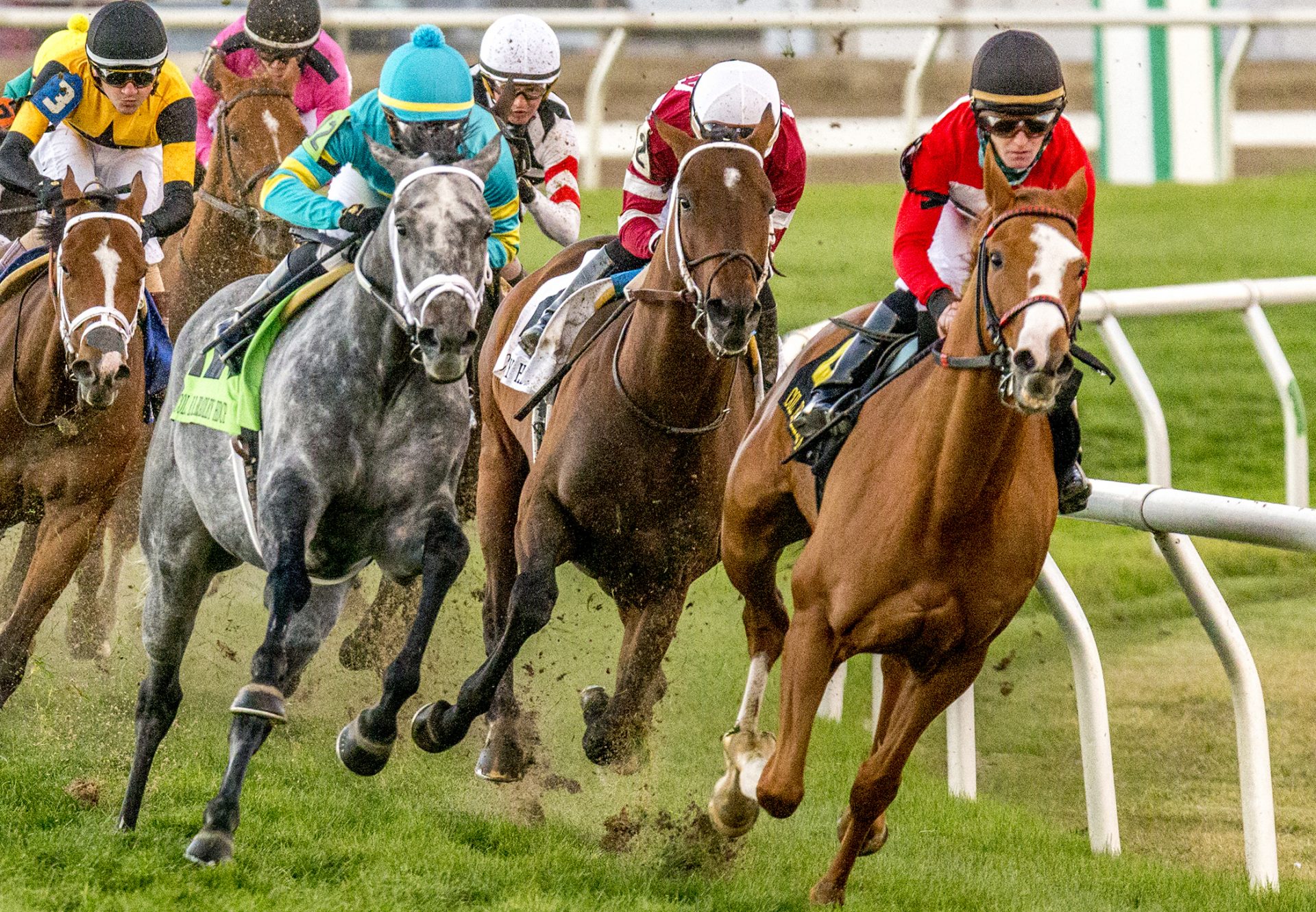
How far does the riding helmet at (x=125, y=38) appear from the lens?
20.5ft

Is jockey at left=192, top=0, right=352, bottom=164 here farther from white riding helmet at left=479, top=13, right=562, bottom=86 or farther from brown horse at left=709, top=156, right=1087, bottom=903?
brown horse at left=709, top=156, right=1087, bottom=903

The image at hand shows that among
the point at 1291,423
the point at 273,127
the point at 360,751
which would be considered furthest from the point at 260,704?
the point at 1291,423

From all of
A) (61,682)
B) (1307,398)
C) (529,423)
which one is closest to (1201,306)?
(1307,398)

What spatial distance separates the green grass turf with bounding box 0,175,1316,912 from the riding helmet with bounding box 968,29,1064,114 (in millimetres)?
1935

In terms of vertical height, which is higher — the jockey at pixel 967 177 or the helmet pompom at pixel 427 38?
the helmet pompom at pixel 427 38

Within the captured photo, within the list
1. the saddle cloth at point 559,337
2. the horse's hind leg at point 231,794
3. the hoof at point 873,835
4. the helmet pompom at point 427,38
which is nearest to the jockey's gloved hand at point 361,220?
the helmet pompom at point 427,38

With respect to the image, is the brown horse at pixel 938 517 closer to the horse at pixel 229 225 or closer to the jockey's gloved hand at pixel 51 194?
the jockey's gloved hand at pixel 51 194

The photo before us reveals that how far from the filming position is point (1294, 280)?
8320 millimetres

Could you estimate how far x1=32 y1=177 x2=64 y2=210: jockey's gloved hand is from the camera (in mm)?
5988

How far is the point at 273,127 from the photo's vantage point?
7.64 m

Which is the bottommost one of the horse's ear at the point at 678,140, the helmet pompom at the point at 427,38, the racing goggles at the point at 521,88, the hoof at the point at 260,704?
the hoof at the point at 260,704

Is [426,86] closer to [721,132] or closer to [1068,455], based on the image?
[721,132]

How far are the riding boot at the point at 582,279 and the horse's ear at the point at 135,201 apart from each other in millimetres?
1236

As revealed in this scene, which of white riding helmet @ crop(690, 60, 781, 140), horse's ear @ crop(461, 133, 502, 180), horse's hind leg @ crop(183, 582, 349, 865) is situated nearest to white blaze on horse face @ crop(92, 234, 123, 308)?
horse's hind leg @ crop(183, 582, 349, 865)
